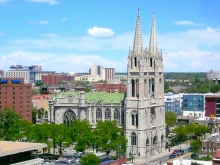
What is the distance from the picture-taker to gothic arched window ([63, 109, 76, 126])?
484 ft

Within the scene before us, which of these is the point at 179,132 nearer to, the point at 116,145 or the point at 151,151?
the point at 151,151

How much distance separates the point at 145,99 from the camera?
134000 millimetres

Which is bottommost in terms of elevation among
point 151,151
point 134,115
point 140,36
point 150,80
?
point 151,151

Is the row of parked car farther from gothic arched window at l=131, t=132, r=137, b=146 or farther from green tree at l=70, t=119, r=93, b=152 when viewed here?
green tree at l=70, t=119, r=93, b=152

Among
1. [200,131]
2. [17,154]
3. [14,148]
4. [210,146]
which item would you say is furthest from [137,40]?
[17,154]

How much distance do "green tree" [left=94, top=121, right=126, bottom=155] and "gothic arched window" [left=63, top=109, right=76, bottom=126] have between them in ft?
54.0

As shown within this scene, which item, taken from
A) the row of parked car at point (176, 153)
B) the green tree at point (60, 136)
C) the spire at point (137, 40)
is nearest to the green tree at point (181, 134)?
the row of parked car at point (176, 153)

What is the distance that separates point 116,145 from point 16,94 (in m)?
75.7

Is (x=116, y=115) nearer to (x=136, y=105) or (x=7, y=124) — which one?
(x=136, y=105)

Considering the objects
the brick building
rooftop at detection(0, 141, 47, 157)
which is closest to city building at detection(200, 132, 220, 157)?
rooftop at detection(0, 141, 47, 157)

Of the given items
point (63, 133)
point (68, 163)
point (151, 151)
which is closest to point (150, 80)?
point (151, 151)

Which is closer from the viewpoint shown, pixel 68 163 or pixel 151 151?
pixel 68 163

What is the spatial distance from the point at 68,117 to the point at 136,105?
77.9 feet

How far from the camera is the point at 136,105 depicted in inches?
5256
